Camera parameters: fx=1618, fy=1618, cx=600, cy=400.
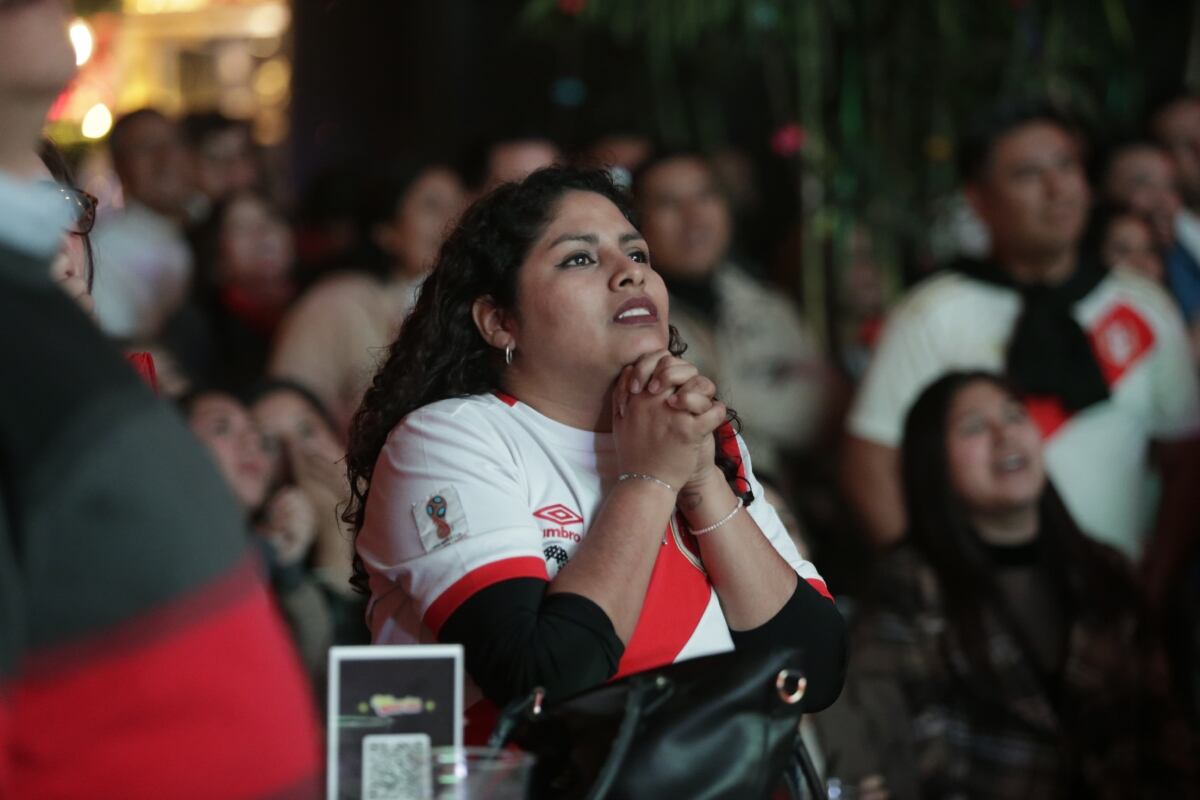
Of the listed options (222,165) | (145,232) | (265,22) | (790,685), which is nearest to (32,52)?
(790,685)

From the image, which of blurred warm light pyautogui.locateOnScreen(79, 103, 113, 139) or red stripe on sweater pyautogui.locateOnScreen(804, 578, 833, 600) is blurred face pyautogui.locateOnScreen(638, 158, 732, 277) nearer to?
red stripe on sweater pyautogui.locateOnScreen(804, 578, 833, 600)

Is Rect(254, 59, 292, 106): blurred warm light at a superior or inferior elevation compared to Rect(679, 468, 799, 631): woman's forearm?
superior

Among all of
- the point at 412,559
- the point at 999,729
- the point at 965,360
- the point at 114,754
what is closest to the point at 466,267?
the point at 412,559

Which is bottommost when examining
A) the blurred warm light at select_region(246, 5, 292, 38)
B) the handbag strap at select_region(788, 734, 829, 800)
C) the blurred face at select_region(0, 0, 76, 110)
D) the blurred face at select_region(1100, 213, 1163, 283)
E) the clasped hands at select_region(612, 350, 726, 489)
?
the handbag strap at select_region(788, 734, 829, 800)

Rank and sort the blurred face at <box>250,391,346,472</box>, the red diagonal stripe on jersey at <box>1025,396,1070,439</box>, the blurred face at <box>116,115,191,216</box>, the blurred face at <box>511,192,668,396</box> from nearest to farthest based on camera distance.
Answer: the blurred face at <box>511,192,668,396</box> → the blurred face at <box>250,391,346,472</box> → the red diagonal stripe on jersey at <box>1025,396,1070,439</box> → the blurred face at <box>116,115,191,216</box>

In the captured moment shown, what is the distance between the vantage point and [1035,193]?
401cm

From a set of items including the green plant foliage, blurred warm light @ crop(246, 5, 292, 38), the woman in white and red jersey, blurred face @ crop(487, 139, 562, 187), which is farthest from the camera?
blurred warm light @ crop(246, 5, 292, 38)

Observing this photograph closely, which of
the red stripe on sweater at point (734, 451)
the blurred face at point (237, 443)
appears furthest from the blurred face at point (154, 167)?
the red stripe on sweater at point (734, 451)

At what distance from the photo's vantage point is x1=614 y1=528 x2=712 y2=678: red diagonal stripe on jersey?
1946mm

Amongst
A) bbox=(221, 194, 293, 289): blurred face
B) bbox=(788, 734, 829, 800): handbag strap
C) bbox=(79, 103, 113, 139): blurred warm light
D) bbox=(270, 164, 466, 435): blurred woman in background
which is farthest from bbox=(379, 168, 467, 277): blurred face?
bbox=(79, 103, 113, 139): blurred warm light

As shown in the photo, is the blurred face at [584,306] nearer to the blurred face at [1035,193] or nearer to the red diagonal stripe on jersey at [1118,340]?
the red diagonal stripe on jersey at [1118,340]

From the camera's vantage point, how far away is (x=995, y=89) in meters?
5.46

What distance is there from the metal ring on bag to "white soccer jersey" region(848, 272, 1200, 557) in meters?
2.22

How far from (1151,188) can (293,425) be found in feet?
8.53
